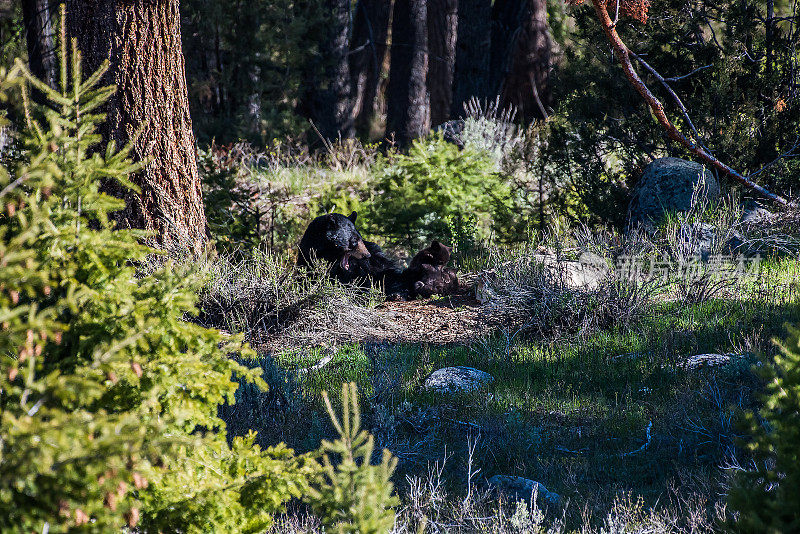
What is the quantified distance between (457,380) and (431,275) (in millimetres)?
2361

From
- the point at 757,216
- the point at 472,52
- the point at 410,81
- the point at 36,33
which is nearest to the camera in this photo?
the point at 757,216

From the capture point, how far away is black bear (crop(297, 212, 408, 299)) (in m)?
7.09

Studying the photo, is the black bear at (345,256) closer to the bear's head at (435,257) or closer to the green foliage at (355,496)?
the bear's head at (435,257)

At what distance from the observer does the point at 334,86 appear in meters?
15.9

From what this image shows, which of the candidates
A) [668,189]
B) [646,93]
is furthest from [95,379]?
[668,189]

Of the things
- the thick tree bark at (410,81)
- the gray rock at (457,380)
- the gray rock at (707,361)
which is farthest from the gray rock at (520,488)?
the thick tree bark at (410,81)

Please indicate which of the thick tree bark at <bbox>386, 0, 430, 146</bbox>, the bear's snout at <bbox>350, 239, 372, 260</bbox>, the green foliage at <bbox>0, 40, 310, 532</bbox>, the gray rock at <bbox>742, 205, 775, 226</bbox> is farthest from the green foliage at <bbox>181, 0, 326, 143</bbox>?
the green foliage at <bbox>0, 40, 310, 532</bbox>

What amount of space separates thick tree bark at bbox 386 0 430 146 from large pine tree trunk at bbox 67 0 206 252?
8.98m

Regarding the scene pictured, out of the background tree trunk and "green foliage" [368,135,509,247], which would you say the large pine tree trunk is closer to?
"green foliage" [368,135,509,247]

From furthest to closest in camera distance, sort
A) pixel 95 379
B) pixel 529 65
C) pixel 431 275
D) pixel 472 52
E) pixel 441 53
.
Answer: pixel 441 53
pixel 529 65
pixel 472 52
pixel 431 275
pixel 95 379

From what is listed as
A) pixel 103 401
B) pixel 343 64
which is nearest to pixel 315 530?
pixel 103 401

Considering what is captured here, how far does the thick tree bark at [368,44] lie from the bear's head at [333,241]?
11.6 metres

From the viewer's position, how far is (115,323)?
2.19 meters

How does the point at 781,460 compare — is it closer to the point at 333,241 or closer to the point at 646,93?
the point at 646,93
